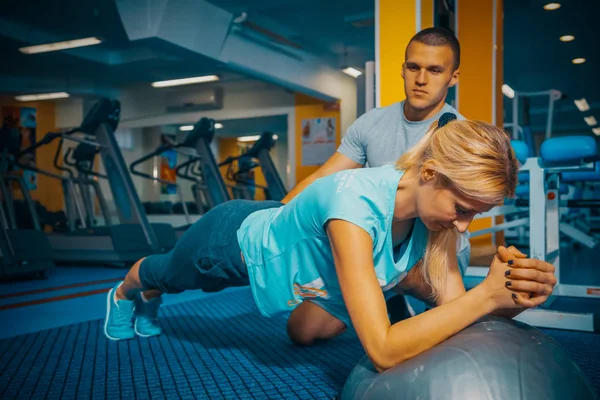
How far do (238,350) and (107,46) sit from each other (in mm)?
8142

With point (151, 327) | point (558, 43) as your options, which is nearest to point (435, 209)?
point (151, 327)

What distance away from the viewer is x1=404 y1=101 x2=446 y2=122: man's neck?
6.81 feet

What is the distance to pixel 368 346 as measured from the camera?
43.4 inches

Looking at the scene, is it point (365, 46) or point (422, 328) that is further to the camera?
point (365, 46)

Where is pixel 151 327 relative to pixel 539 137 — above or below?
below

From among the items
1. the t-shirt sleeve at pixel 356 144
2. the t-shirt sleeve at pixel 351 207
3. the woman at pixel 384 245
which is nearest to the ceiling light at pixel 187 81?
the t-shirt sleeve at pixel 356 144

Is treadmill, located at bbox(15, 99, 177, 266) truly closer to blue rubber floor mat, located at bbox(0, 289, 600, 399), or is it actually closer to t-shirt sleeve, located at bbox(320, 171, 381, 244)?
blue rubber floor mat, located at bbox(0, 289, 600, 399)

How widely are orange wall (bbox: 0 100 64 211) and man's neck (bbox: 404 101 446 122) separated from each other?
11.6 m

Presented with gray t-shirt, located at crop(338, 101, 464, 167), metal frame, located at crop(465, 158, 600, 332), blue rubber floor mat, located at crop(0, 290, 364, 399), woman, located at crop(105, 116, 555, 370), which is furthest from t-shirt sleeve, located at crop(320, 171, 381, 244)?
metal frame, located at crop(465, 158, 600, 332)

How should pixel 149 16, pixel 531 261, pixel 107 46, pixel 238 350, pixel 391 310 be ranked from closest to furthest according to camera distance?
pixel 531 261
pixel 238 350
pixel 391 310
pixel 149 16
pixel 107 46

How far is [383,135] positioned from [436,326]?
4.03 feet

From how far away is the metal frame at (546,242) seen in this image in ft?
7.93

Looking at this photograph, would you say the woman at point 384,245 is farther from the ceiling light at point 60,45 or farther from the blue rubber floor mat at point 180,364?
the ceiling light at point 60,45

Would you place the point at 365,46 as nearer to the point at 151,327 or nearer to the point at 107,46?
the point at 107,46
